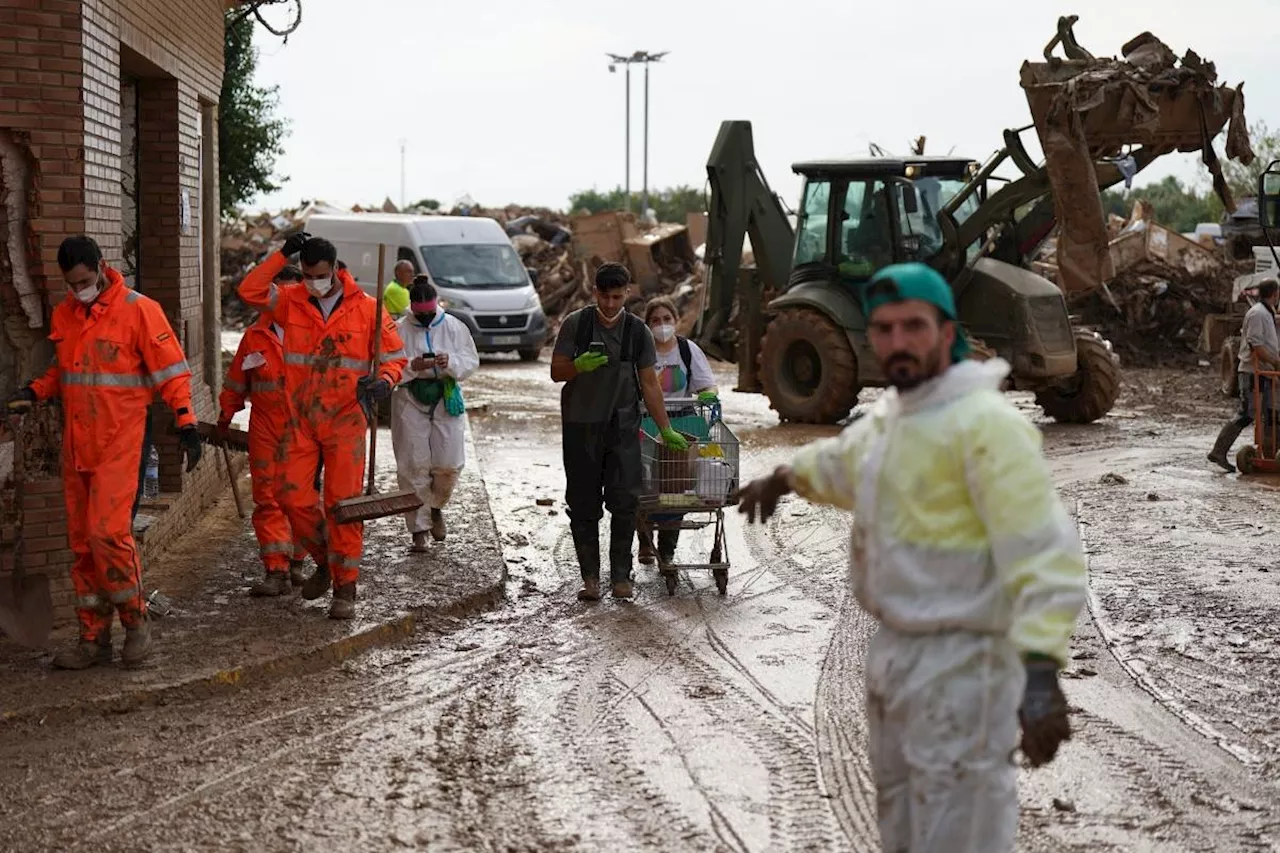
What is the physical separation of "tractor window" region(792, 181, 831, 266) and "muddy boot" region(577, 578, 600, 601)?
10096mm

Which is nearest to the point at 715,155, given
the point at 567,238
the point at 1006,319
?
the point at 1006,319

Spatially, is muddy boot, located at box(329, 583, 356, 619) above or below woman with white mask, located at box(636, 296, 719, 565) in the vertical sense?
below

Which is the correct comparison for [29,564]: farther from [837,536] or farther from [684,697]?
[837,536]

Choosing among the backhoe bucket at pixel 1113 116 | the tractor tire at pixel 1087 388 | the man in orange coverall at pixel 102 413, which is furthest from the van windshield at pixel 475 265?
the man in orange coverall at pixel 102 413

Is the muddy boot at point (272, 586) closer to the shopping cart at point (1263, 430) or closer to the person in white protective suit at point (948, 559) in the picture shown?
the person in white protective suit at point (948, 559)

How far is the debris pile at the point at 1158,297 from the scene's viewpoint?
1128 inches

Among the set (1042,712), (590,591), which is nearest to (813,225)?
(590,591)

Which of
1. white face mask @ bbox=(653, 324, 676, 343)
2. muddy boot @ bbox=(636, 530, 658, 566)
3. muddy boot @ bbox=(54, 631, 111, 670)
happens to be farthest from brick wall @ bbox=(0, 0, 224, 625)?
white face mask @ bbox=(653, 324, 676, 343)

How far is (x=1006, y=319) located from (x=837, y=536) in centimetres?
686

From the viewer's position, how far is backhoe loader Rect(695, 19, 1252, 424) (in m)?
A: 17.3

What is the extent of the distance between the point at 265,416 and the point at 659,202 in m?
68.9

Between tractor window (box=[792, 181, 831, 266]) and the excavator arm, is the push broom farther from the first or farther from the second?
the excavator arm

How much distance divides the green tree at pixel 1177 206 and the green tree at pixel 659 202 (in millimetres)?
14447

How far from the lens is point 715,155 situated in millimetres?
21297
